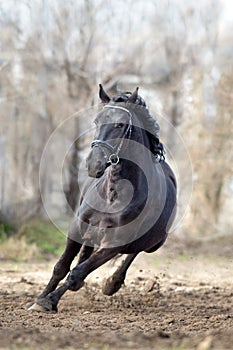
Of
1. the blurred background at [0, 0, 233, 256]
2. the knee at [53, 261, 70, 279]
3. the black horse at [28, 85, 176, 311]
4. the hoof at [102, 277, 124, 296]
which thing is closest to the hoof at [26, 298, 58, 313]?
the black horse at [28, 85, 176, 311]

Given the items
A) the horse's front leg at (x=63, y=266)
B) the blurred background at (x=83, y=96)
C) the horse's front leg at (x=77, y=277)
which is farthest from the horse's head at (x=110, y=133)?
the blurred background at (x=83, y=96)

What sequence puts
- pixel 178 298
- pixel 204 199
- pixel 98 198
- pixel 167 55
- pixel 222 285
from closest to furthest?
pixel 98 198, pixel 178 298, pixel 222 285, pixel 204 199, pixel 167 55

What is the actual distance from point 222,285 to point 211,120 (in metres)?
9.92

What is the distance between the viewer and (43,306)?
660 centimetres

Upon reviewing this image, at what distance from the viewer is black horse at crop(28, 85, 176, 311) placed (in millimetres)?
6410

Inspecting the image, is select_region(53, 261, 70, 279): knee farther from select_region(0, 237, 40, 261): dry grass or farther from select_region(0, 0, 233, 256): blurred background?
select_region(0, 0, 233, 256): blurred background

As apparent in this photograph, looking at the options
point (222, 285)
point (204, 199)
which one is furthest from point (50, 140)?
→ point (222, 285)

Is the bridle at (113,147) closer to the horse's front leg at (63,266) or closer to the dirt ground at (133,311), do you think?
the horse's front leg at (63,266)

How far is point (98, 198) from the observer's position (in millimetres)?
6828

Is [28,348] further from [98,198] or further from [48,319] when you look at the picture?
[98,198]

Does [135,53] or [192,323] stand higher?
[135,53]

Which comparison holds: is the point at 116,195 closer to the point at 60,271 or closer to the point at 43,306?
the point at 60,271

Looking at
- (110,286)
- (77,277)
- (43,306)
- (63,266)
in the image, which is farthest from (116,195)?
(110,286)

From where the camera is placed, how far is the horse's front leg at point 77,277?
257 inches
